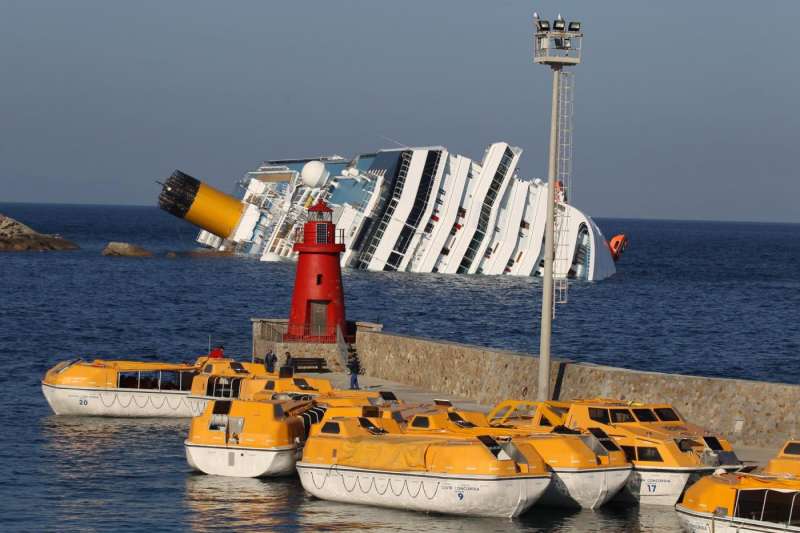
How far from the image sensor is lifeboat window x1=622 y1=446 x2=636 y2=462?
24875 mm

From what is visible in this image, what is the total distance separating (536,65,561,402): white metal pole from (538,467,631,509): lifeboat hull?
4477mm

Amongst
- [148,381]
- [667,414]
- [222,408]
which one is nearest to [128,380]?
[148,381]

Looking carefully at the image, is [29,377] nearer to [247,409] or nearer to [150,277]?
[247,409]

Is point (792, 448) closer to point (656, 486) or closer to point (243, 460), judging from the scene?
point (656, 486)

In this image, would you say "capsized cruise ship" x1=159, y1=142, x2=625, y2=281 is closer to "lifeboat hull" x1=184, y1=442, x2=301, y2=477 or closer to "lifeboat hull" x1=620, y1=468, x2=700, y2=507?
"lifeboat hull" x1=184, y1=442, x2=301, y2=477

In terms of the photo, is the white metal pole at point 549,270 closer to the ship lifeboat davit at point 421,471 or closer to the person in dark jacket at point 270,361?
the ship lifeboat davit at point 421,471

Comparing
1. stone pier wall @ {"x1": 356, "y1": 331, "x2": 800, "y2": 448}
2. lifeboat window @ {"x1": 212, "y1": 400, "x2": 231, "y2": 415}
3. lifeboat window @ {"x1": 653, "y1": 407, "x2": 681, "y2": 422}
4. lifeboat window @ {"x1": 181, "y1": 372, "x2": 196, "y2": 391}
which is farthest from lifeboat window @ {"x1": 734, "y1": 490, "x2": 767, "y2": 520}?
lifeboat window @ {"x1": 181, "y1": 372, "x2": 196, "y2": 391}

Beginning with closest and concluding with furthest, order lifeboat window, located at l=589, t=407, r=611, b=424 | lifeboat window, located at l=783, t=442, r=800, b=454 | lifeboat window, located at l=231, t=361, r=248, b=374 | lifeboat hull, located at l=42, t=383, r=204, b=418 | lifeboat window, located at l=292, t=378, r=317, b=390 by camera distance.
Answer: lifeboat window, located at l=783, t=442, r=800, b=454 < lifeboat window, located at l=589, t=407, r=611, b=424 < lifeboat window, located at l=292, t=378, r=317, b=390 < lifeboat window, located at l=231, t=361, r=248, b=374 < lifeboat hull, located at l=42, t=383, r=204, b=418

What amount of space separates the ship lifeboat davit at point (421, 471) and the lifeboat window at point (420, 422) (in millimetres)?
397

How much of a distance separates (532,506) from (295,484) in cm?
530

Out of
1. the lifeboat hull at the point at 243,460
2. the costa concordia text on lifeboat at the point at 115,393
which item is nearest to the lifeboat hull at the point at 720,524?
the lifeboat hull at the point at 243,460

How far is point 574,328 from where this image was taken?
73562mm

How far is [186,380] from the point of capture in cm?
3678

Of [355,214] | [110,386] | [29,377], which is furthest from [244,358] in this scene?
[355,214]
